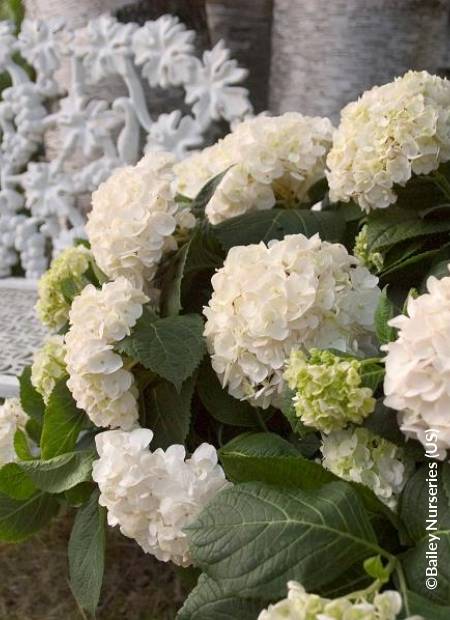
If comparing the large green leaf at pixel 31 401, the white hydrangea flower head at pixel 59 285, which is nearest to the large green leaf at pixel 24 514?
the large green leaf at pixel 31 401

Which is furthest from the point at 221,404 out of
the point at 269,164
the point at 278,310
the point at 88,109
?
the point at 88,109

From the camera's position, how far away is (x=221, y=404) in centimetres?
88

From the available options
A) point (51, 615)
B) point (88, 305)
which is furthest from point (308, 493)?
point (51, 615)

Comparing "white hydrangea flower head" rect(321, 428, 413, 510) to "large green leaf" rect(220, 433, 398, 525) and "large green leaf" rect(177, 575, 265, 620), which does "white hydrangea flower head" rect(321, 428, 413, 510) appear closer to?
"large green leaf" rect(220, 433, 398, 525)

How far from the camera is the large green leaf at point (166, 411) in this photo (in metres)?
0.86

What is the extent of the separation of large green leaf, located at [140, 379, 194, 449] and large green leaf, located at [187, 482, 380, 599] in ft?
0.65

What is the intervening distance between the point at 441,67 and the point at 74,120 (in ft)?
2.32

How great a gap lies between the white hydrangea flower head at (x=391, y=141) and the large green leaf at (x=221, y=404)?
0.81 feet

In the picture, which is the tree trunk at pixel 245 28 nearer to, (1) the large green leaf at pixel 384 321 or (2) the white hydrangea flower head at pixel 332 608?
(1) the large green leaf at pixel 384 321

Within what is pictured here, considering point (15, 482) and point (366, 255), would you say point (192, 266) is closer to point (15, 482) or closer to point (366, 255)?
point (366, 255)

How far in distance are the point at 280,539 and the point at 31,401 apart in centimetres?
53

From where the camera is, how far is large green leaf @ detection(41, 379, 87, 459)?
94 cm

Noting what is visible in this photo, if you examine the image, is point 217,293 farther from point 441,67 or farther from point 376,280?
point 441,67

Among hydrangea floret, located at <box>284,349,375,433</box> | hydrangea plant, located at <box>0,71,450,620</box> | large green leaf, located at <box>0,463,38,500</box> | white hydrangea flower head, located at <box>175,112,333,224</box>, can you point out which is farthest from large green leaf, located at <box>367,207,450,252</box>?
large green leaf, located at <box>0,463,38,500</box>
